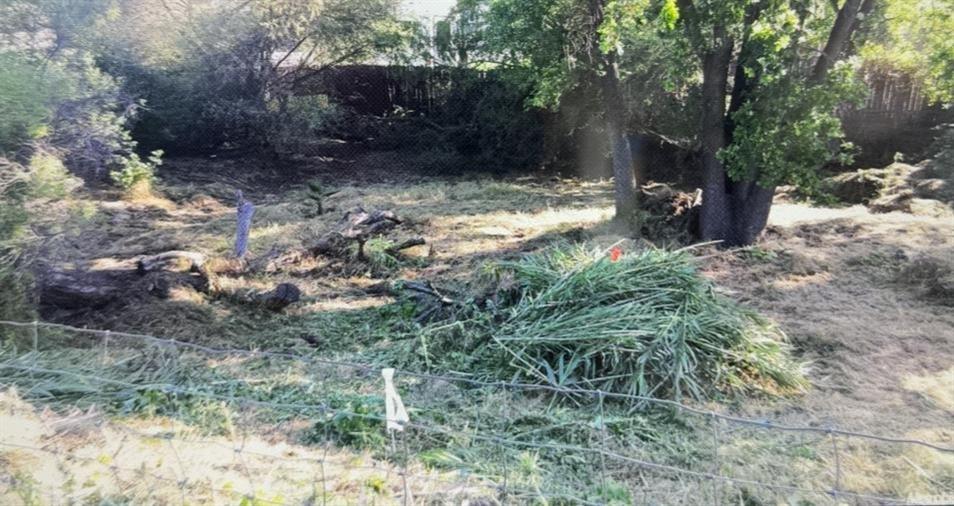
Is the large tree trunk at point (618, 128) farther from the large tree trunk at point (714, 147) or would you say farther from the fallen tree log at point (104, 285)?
the fallen tree log at point (104, 285)

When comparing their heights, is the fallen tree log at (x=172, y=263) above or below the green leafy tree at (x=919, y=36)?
below

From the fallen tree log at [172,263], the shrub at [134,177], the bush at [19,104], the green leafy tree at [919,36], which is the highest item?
the green leafy tree at [919,36]

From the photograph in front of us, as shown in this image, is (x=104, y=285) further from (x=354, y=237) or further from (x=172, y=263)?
(x=354, y=237)

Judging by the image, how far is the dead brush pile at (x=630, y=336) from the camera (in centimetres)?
425

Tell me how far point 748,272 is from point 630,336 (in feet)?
9.46

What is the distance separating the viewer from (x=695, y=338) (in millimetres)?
4387

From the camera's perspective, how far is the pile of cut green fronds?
424cm

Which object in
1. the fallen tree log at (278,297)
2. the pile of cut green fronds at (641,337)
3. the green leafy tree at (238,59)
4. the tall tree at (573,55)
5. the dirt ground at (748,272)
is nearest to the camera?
the dirt ground at (748,272)

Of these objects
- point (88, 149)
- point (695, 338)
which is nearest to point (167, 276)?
point (88, 149)

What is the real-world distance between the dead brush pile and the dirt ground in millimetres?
300

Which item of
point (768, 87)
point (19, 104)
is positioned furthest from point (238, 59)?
point (768, 87)

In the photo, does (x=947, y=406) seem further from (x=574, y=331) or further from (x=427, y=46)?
(x=427, y=46)

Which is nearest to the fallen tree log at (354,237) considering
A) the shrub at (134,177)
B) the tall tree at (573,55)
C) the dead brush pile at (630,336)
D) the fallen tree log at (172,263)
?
the fallen tree log at (172,263)

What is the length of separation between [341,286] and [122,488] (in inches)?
164
